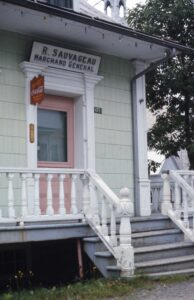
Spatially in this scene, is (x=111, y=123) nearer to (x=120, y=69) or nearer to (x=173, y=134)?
(x=120, y=69)

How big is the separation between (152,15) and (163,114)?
2448mm

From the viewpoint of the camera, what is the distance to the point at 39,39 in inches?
356

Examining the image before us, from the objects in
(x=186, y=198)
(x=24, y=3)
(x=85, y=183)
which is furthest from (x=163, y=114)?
(x=24, y=3)

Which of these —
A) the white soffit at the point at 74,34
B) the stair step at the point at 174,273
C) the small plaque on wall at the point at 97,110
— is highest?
the white soffit at the point at 74,34

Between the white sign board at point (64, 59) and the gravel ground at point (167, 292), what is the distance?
166 inches

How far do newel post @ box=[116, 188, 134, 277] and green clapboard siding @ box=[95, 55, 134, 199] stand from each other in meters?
2.24

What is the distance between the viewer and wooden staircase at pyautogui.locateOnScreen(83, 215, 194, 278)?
7.75 meters

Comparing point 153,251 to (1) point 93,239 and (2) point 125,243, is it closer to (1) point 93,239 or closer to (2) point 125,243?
(2) point 125,243

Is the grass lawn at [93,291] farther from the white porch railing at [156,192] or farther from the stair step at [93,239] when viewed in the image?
the white porch railing at [156,192]

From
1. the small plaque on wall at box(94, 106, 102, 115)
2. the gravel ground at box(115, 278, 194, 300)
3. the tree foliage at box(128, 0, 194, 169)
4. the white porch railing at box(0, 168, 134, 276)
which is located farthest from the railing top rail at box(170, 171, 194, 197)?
the tree foliage at box(128, 0, 194, 169)

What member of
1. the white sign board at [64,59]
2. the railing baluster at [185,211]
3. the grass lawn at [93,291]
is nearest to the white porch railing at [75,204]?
the grass lawn at [93,291]

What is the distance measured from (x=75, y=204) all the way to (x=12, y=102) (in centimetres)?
203

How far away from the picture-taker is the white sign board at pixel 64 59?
8945mm

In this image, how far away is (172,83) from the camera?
12367mm
